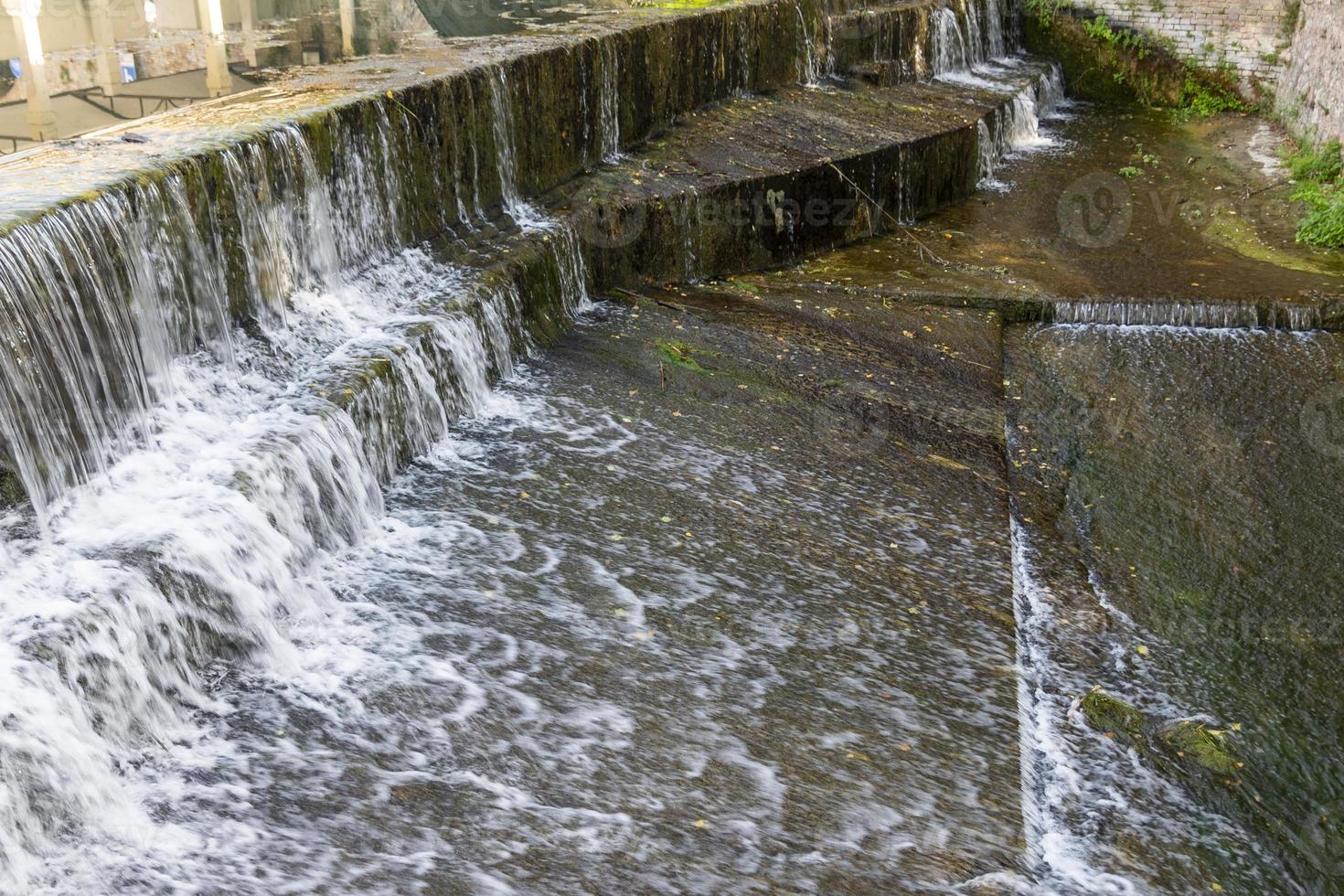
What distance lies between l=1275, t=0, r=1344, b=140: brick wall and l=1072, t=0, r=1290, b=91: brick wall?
0.39 metres

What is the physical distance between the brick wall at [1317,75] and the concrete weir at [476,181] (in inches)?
104

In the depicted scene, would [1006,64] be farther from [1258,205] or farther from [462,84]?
[462,84]

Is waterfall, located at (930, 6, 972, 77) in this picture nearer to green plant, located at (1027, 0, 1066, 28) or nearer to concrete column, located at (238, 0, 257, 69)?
green plant, located at (1027, 0, 1066, 28)

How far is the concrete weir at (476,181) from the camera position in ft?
15.7

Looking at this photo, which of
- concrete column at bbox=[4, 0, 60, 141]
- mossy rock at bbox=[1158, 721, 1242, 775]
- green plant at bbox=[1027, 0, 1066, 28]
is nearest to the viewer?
mossy rock at bbox=[1158, 721, 1242, 775]

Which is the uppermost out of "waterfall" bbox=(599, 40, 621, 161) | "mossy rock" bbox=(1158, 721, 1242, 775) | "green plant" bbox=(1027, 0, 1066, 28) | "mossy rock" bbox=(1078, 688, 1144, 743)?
"green plant" bbox=(1027, 0, 1066, 28)

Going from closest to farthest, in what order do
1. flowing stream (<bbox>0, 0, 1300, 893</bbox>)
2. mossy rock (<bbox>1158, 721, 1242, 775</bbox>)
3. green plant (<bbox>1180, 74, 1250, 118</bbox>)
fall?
flowing stream (<bbox>0, 0, 1300, 893</bbox>), mossy rock (<bbox>1158, 721, 1242, 775</bbox>), green plant (<bbox>1180, 74, 1250, 118</bbox>)

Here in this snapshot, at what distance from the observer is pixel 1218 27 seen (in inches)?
544

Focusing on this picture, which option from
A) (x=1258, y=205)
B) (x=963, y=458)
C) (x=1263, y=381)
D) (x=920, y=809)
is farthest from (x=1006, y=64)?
(x=920, y=809)

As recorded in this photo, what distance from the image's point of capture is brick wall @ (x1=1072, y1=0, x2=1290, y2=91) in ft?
43.9

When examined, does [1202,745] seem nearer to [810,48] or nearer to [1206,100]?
[810,48]

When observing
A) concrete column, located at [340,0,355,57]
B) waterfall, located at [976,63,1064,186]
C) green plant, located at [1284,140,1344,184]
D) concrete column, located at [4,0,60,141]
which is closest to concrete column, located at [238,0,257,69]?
concrete column, located at [340,0,355,57]

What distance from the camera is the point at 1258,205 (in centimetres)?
1034

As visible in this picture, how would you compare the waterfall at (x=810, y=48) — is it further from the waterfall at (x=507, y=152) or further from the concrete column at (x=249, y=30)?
the concrete column at (x=249, y=30)
